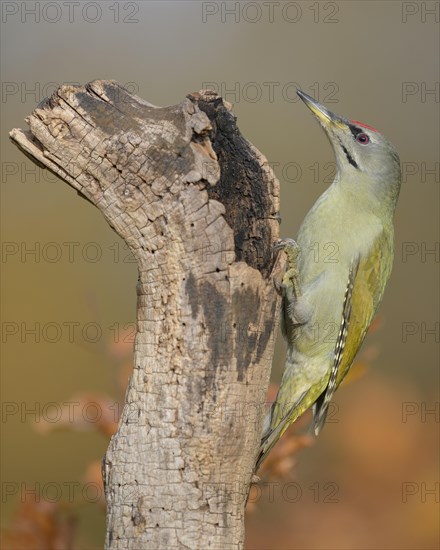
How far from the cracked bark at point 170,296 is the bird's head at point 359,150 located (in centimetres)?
168

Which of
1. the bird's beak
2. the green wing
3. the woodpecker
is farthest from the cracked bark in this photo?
the bird's beak

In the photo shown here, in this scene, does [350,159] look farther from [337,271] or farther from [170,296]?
[170,296]

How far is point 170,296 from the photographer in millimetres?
3375

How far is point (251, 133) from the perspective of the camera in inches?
327

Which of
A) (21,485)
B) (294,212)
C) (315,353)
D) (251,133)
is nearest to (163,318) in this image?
(315,353)

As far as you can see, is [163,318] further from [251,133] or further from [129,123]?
[251,133]

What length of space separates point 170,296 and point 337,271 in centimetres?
159

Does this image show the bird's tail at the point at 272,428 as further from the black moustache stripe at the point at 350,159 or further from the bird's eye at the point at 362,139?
the bird's eye at the point at 362,139

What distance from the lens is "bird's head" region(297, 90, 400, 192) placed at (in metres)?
4.94

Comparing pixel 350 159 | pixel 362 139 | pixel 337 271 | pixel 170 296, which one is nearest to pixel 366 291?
pixel 337 271

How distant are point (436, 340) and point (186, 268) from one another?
520 centimetres

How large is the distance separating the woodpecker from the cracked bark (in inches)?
45.3

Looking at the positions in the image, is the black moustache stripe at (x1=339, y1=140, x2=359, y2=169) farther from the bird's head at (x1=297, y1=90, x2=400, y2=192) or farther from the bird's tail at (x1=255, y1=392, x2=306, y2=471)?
the bird's tail at (x1=255, y1=392, x2=306, y2=471)

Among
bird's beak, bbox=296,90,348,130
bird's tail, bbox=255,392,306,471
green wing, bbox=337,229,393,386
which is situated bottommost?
bird's tail, bbox=255,392,306,471
